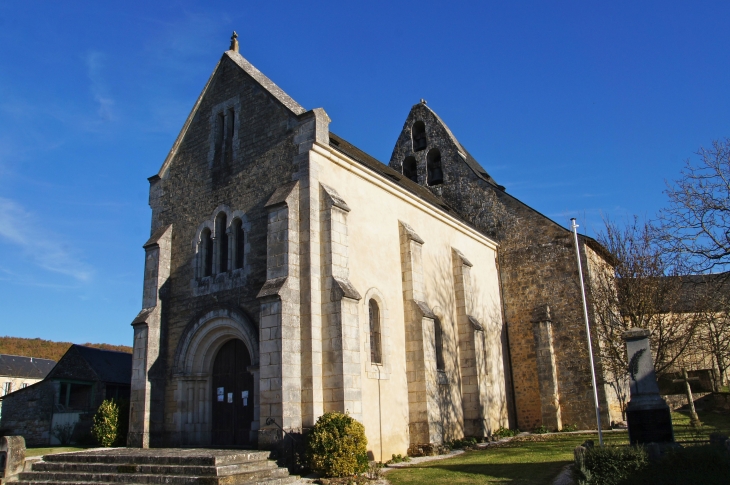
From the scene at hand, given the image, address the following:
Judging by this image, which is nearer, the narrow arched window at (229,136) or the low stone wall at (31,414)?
the narrow arched window at (229,136)

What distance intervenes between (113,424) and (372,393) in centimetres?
824

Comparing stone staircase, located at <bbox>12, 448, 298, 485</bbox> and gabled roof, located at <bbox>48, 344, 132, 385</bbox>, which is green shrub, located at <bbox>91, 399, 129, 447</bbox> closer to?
stone staircase, located at <bbox>12, 448, 298, 485</bbox>

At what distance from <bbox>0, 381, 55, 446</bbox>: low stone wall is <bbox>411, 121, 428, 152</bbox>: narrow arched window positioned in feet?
65.3

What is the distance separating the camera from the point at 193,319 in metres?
17.5

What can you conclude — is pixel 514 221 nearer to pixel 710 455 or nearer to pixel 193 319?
pixel 193 319

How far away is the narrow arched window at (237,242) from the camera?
56.3 ft

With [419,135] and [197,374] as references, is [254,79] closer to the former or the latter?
[197,374]

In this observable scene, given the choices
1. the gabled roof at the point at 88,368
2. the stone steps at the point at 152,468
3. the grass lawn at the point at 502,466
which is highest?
the gabled roof at the point at 88,368

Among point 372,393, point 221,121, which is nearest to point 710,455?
point 372,393

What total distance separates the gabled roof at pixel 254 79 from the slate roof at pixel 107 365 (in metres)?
9.18

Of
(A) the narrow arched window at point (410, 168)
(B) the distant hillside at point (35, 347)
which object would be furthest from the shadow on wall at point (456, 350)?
(B) the distant hillside at point (35, 347)

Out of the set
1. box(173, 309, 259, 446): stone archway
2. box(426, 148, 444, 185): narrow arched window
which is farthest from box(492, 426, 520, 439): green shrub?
box(426, 148, 444, 185): narrow arched window

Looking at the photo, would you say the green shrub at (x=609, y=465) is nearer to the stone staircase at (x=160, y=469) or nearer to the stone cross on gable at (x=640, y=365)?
the stone cross on gable at (x=640, y=365)

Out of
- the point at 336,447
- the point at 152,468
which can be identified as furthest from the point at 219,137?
the point at 336,447
